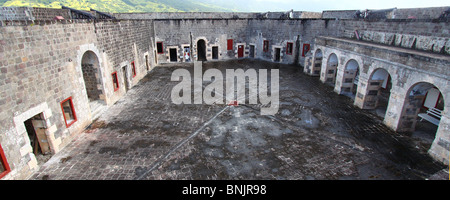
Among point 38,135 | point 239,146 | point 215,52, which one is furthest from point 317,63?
point 38,135

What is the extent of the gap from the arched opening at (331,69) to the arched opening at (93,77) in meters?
14.1

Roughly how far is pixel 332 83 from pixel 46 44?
16.2m

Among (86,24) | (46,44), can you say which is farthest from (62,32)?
(86,24)

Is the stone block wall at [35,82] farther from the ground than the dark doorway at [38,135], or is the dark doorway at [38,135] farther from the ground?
the stone block wall at [35,82]

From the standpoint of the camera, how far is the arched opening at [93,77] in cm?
1189

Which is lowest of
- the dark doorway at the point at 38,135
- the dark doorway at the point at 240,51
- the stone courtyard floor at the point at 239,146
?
the stone courtyard floor at the point at 239,146

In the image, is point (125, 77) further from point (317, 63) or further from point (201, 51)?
point (317, 63)

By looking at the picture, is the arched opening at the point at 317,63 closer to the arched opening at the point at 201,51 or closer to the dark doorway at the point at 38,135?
the arched opening at the point at 201,51

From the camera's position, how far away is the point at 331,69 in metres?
17.1

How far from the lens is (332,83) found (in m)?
17.1

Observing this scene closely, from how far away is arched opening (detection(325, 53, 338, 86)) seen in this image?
16672mm

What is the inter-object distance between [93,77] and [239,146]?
8.23m

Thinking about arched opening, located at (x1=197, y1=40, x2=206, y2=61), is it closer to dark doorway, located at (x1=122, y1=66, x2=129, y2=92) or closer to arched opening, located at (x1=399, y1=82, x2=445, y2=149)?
dark doorway, located at (x1=122, y1=66, x2=129, y2=92)

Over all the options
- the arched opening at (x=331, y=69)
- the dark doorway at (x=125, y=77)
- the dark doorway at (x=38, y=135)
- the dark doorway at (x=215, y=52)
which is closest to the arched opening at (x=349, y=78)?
the arched opening at (x=331, y=69)
